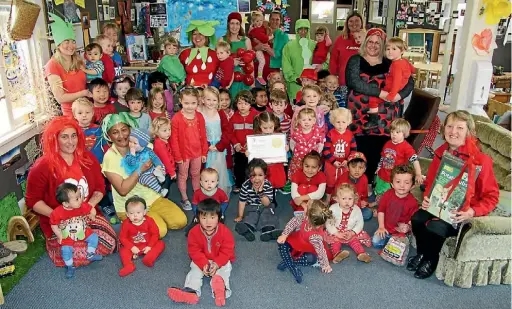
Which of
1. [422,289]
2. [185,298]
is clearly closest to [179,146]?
[185,298]

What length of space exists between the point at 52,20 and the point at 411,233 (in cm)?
393

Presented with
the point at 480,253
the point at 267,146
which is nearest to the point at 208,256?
the point at 267,146

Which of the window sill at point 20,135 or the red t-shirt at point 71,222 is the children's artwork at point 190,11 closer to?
the window sill at point 20,135

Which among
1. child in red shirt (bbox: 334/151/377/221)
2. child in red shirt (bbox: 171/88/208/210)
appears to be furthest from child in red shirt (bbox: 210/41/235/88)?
child in red shirt (bbox: 334/151/377/221)

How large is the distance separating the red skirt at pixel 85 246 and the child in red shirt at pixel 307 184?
163cm

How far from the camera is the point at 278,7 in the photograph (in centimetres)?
893

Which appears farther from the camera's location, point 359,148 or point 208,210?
point 359,148

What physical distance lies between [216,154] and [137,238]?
4.07 ft

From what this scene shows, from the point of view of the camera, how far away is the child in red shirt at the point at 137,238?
346 cm

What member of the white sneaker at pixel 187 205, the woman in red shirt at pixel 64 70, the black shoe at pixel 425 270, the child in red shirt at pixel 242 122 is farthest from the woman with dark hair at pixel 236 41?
the black shoe at pixel 425 270

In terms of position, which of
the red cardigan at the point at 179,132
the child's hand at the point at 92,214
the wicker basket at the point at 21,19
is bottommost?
the child's hand at the point at 92,214

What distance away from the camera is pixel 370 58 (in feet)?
14.5

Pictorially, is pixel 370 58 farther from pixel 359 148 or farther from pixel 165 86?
pixel 165 86

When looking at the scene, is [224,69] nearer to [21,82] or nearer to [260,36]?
[260,36]
